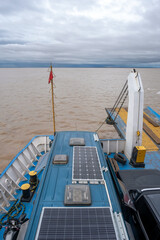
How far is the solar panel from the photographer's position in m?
6.39

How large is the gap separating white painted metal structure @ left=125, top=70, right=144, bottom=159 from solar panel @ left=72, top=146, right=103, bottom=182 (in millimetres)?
3887

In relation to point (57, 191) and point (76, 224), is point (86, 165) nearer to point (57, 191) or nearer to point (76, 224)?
point (57, 191)

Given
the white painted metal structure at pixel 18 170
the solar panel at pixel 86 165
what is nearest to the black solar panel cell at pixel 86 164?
the solar panel at pixel 86 165

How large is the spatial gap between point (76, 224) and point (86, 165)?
2.83 meters

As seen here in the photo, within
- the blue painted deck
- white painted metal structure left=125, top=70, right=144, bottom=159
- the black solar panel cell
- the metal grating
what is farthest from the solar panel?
white painted metal structure left=125, top=70, right=144, bottom=159

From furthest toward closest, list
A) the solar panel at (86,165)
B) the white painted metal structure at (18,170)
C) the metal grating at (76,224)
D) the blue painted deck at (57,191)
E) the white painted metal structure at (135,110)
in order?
the white painted metal structure at (135,110) < the white painted metal structure at (18,170) < the solar panel at (86,165) < the blue painted deck at (57,191) < the metal grating at (76,224)

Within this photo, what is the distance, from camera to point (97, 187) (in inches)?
234

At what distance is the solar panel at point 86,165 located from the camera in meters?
6.39

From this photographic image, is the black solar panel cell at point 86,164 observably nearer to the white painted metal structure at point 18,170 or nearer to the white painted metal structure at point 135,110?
the white painted metal structure at point 135,110

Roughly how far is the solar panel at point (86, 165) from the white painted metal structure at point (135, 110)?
3.89 metres

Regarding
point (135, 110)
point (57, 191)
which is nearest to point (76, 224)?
point (57, 191)

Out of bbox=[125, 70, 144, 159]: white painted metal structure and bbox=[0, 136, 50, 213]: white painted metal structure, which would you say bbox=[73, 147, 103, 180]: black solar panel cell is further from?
bbox=[0, 136, 50, 213]: white painted metal structure

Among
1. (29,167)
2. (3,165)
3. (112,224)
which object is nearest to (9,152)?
(3,165)

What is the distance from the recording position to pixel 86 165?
279 inches
